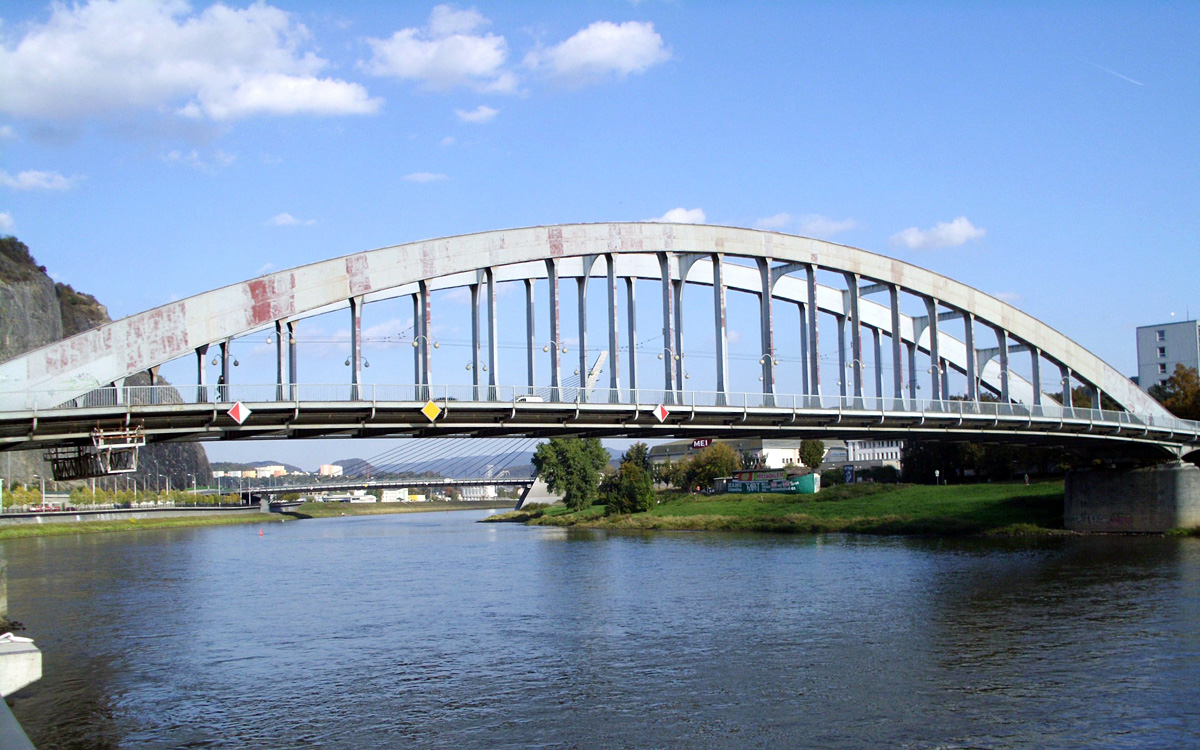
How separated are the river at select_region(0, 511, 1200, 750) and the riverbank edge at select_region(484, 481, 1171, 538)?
34.0 feet

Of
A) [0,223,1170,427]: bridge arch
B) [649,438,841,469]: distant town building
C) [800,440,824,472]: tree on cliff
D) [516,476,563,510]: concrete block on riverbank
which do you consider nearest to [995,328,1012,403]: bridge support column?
[0,223,1170,427]: bridge arch

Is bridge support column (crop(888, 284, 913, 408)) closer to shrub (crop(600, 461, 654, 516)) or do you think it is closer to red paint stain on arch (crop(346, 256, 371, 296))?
red paint stain on arch (crop(346, 256, 371, 296))

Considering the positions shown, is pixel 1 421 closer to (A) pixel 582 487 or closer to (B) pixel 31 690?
(B) pixel 31 690

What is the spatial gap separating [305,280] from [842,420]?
57.1ft

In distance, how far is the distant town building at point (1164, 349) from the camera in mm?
111188

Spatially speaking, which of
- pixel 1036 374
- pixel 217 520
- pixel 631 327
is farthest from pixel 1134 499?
pixel 217 520

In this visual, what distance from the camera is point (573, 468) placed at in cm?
8375

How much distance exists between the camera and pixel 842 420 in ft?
108

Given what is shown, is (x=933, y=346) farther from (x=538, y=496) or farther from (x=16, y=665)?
(x=538, y=496)

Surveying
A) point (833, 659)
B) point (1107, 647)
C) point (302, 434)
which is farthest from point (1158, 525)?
point (302, 434)

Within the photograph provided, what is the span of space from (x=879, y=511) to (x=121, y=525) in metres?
63.8

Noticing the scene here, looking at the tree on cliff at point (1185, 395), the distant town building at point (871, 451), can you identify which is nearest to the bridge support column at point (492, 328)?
the tree on cliff at point (1185, 395)

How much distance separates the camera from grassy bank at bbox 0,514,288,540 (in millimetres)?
76125

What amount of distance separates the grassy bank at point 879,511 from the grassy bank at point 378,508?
67.4 m
